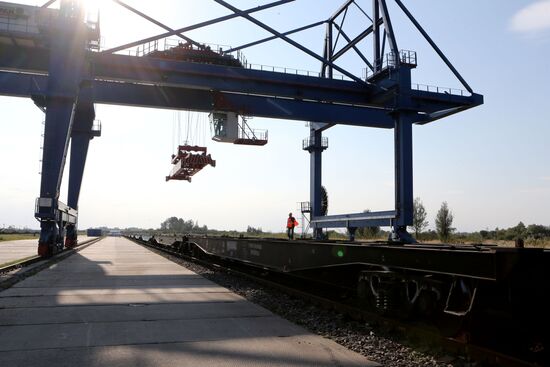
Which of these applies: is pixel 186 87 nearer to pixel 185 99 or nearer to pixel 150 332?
pixel 185 99

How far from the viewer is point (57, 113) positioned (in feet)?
64.7

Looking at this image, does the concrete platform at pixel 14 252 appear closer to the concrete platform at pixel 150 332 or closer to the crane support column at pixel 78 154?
the crane support column at pixel 78 154

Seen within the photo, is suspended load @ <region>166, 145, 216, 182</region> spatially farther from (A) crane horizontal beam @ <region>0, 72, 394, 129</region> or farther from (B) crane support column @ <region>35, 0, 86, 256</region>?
(B) crane support column @ <region>35, 0, 86, 256</region>

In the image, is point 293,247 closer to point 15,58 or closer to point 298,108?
point 298,108

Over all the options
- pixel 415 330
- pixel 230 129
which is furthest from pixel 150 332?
pixel 230 129

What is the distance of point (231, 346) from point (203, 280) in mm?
→ 6701

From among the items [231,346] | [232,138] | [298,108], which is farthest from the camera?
[298,108]

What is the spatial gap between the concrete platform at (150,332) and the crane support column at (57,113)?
11221 mm

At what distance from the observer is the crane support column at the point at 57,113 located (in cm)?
1959

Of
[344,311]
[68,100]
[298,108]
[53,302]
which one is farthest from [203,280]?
[298,108]

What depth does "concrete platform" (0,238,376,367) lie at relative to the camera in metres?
4.55

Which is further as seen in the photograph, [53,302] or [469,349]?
[53,302]

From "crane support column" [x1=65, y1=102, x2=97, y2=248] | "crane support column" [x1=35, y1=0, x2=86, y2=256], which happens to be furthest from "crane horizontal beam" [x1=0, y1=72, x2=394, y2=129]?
"crane support column" [x1=65, y1=102, x2=97, y2=248]

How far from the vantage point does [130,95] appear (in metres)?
21.8
